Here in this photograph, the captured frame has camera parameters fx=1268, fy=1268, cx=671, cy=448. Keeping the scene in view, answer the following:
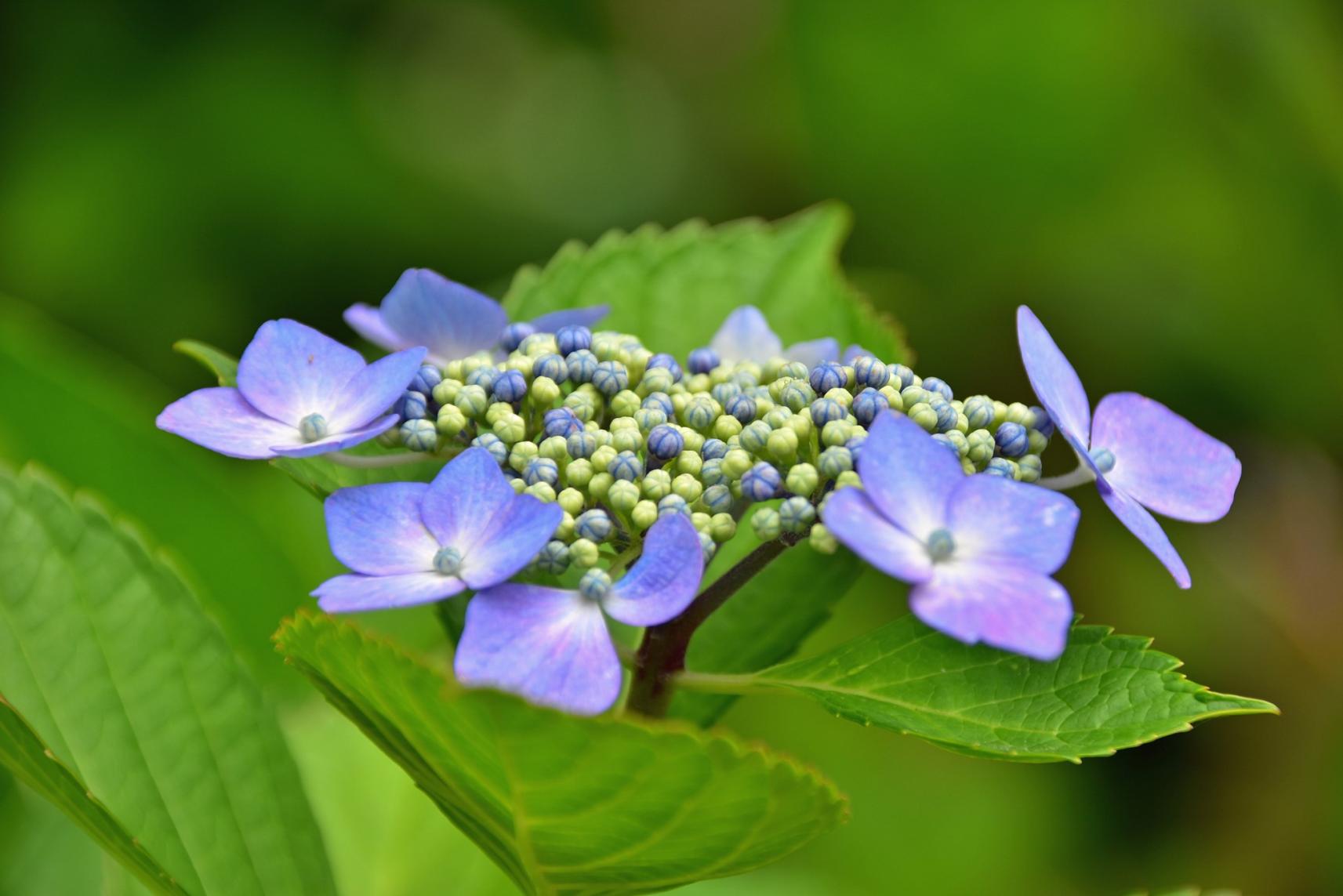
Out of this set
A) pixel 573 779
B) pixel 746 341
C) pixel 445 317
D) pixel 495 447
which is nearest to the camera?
pixel 573 779

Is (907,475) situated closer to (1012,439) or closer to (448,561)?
(1012,439)

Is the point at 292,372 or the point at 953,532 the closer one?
the point at 953,532

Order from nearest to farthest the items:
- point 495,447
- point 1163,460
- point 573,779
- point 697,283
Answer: point 573,779 → point 495,447 → point 1163,460 → point 697,283

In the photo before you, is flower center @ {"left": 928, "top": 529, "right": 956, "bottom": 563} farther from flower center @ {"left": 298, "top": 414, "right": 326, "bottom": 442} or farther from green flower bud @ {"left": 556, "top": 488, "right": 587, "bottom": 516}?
flower center @ {"left": 298, "top": 414, "right": 326, "bottom": 442}

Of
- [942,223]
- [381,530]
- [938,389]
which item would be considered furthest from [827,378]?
[942,223]

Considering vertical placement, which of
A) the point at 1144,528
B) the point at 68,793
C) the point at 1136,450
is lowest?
the point at 68,793

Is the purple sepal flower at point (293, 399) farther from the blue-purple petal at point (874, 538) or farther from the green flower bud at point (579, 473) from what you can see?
the blue-purple petal at point (874, 538)

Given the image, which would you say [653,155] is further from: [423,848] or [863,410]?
[863,410]
